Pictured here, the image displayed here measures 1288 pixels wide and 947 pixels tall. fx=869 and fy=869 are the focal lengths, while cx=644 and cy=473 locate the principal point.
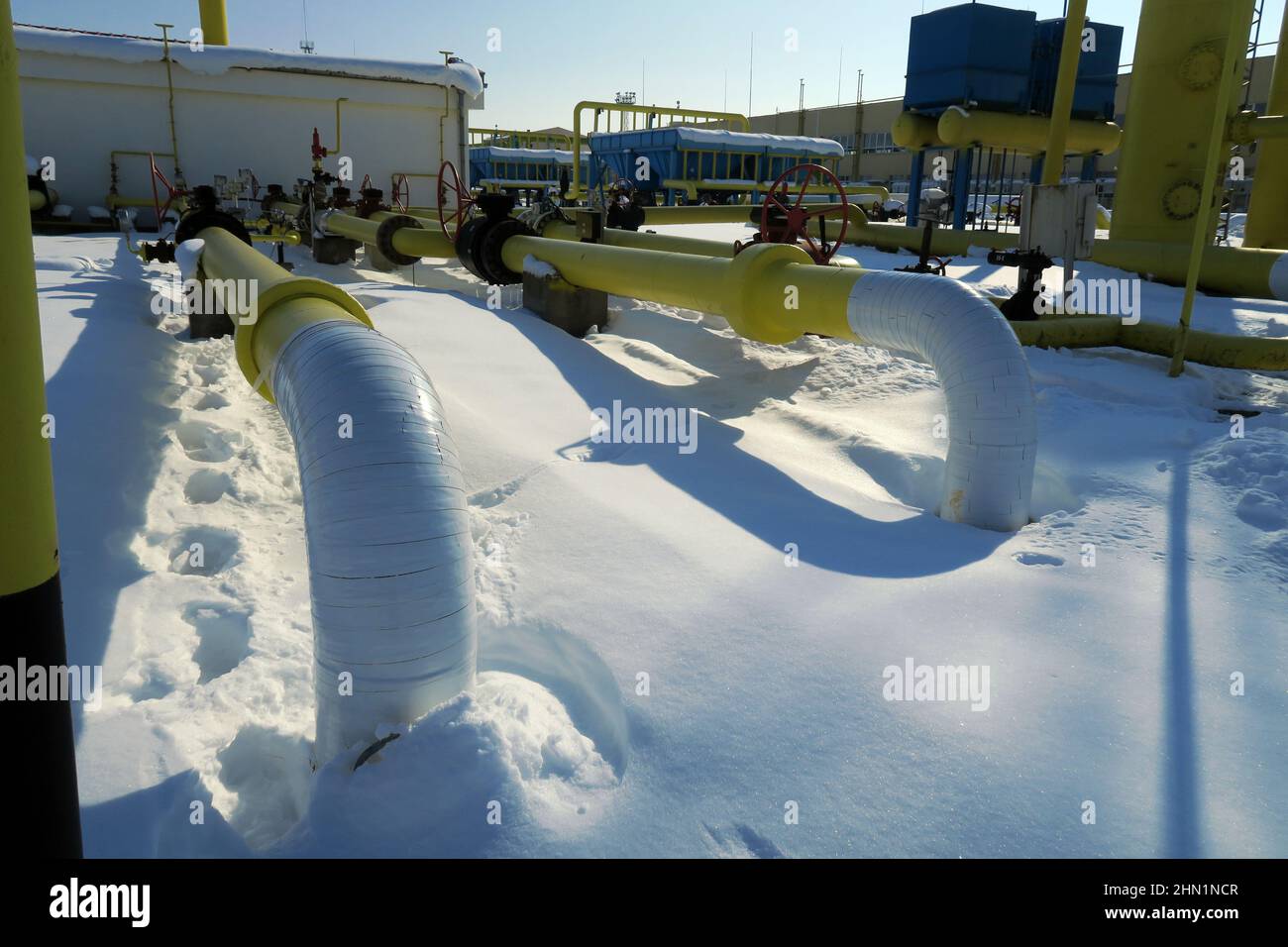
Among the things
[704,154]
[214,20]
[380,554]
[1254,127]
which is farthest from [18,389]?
[704,154]

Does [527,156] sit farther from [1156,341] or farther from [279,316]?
[279,316]

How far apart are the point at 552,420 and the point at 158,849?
292 cm

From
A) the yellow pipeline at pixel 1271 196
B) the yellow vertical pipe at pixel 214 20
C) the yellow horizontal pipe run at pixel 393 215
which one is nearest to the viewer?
the yellow horizontal pipe run at pixel 393 215

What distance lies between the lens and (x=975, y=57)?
12.6m

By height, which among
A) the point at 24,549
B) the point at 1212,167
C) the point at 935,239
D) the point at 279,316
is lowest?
the point at 24,549

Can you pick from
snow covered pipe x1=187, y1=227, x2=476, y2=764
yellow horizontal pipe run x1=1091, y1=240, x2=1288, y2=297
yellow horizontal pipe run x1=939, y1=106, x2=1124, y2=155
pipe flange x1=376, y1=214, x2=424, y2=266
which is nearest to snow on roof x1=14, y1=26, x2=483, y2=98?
pipe flange x1=376, y1=214, x2=424, y2=266

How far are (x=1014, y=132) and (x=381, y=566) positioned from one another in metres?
13.5

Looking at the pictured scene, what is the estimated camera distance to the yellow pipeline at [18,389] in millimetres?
1014

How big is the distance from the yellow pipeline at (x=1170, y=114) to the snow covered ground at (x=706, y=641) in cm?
701

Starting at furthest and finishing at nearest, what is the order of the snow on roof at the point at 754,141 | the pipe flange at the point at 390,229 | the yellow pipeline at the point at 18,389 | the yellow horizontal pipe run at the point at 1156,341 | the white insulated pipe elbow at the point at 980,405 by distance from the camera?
the snow on roof at the point at 754,141 → the pipe flange at the point at 390,229 → the yellow horizontal pipe run at the point at 1156,341 → the white insulated pipe elbow at the point at 980,405 → the yellow pipeline at the point at 18,389

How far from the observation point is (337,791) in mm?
1792

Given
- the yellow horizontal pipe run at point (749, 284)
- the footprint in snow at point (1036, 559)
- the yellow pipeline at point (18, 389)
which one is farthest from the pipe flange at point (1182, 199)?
the yellow pipeline at point (18, 389)

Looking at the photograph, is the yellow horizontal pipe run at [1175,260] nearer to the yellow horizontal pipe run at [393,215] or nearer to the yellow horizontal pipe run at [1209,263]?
the yellow horizontal pipe run at [1209,263]

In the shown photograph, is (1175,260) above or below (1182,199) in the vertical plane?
below
